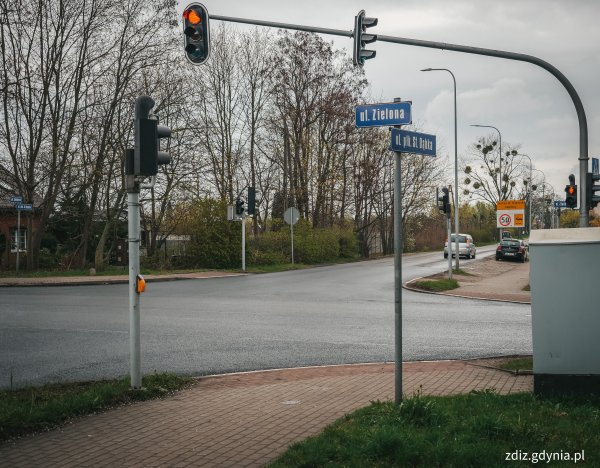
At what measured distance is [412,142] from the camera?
598cm

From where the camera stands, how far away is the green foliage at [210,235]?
33.3 metres

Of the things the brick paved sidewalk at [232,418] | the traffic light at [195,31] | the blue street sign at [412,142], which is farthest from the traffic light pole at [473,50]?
the blue street sign at [412,142]

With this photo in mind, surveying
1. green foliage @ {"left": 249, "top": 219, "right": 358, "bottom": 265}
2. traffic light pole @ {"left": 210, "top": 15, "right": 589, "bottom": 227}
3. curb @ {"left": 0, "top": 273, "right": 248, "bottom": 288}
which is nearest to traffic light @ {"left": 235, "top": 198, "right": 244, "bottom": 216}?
green foliage @ {"left": 249, "top": 219, "right": 358, "bottom": 265}

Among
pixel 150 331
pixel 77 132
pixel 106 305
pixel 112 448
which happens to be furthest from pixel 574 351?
pixel 77 132

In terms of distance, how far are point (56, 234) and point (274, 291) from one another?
85.7ft

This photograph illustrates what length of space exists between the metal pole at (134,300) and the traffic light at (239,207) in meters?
24.2

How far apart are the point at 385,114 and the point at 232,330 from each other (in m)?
7.97

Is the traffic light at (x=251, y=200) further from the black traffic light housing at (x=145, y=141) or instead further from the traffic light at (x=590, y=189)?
the black traffic light housing at (x=145, y=141)

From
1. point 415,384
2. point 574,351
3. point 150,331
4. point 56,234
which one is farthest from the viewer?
point 56,234

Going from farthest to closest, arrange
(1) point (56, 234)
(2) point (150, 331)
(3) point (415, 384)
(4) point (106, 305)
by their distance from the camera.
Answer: (1) point (56, 234) → (4) point (106, 305) → (2) point (150, 331) → (3) point (415, 384)

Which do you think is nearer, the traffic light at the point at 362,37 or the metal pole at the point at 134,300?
the metal pole at the point at 134,300

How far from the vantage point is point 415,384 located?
25.3ft

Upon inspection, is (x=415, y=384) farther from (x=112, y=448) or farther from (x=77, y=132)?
(x=77, y=132)

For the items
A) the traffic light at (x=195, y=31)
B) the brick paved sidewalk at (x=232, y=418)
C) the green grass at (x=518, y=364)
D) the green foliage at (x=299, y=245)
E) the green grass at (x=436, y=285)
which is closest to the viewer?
the brick paved sidewalk at (x=232, y=418)
